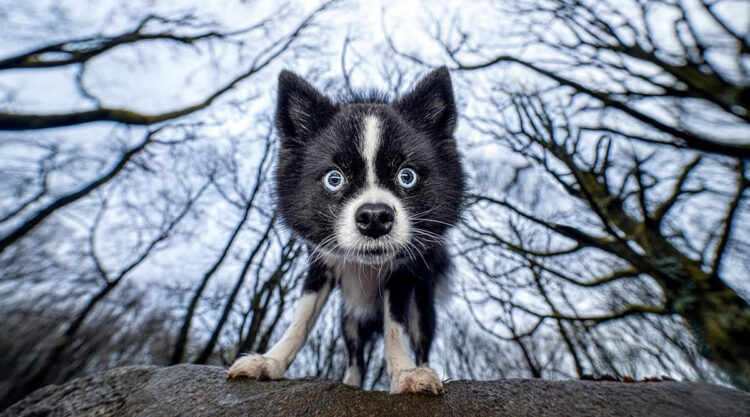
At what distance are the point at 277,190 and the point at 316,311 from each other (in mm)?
1069

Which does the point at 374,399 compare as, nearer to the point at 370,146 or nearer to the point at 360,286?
the point at 360,286

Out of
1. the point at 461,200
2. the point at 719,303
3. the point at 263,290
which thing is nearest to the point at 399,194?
the point at 461,200

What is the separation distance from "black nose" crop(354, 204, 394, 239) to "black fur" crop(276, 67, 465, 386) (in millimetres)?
241

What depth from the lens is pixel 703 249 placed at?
3537 mm

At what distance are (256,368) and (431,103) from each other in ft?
7.78

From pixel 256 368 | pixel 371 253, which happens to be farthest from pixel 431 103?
pixel 256 368

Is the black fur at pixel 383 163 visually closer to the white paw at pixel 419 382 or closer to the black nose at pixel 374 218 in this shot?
the black nose at pixel 374 218

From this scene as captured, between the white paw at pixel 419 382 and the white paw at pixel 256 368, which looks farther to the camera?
the white paw at pixel 256 368

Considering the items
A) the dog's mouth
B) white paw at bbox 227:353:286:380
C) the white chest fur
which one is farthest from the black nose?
white paw at bbox 227:353:286:380

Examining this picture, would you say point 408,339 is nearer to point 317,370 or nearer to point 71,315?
point 317,370

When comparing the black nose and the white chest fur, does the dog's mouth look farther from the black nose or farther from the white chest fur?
the white chest fur

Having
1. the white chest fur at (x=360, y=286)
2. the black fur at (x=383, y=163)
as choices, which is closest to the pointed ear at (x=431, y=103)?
the black fur at (x=383, y=163)

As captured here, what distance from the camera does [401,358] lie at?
1904mm

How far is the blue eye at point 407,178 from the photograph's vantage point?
6.47ft
